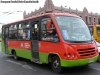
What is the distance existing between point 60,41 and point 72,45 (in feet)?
1.82

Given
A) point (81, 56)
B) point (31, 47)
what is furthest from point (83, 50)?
point (31, 47)

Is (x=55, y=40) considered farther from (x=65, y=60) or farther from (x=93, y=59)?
(x=93, y=59)

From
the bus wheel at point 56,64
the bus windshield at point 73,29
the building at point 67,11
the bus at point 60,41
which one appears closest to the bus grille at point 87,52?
the bus at point 60,41

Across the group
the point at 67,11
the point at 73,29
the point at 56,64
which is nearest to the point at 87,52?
the point at 73,29

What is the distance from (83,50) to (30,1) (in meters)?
18.3

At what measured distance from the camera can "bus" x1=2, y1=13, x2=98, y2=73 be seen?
7.53m

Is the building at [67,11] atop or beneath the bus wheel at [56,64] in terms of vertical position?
atop

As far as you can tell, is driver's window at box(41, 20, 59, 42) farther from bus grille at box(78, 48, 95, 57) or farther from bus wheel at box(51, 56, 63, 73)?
bus grille at box(78, 48, 95, 57)

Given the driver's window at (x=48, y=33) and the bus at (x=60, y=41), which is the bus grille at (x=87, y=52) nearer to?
the bus at (x=60, y=41)

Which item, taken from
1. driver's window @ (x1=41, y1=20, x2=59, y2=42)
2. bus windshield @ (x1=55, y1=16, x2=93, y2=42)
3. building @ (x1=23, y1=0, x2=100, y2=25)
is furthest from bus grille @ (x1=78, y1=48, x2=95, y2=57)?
building @ (x1=23, y1=0, x2=100, y2=25)

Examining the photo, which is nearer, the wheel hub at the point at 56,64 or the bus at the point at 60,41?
the bus at the point at 60,41

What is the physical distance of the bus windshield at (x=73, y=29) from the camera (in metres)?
7.84

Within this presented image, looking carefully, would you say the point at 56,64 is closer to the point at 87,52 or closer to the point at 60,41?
the point at 60,41

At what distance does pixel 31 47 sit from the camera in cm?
1009
